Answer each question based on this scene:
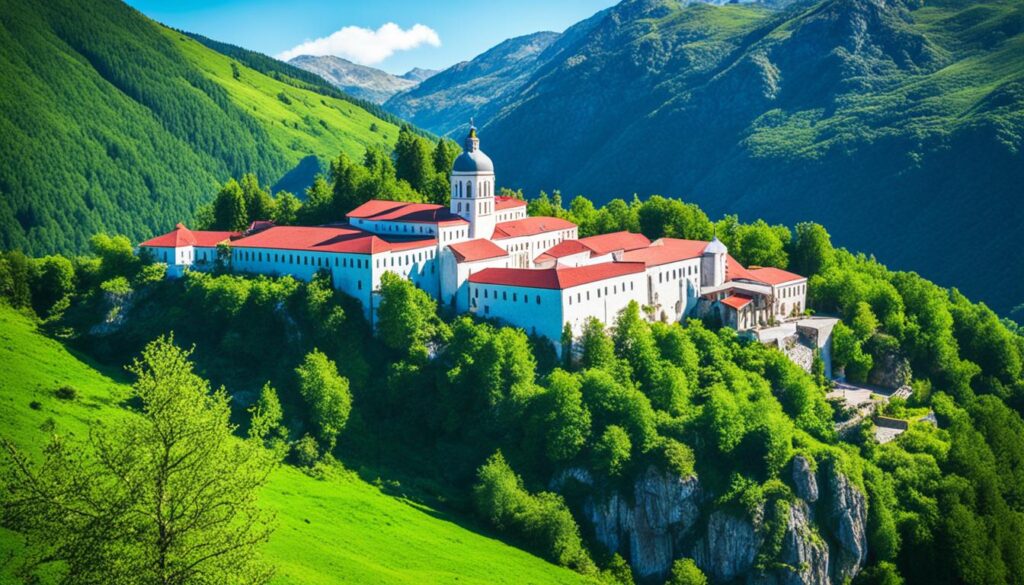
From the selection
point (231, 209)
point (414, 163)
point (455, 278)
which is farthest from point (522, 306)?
point (231, 209)

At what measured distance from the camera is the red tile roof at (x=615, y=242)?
100688 mm

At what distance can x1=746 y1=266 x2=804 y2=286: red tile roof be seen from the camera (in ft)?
329

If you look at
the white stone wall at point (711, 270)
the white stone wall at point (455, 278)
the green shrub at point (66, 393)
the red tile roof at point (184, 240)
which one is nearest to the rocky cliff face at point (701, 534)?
the white stone wall at point (455, 278)

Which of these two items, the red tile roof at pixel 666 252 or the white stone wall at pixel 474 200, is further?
the white stone wall at pixel 474 200

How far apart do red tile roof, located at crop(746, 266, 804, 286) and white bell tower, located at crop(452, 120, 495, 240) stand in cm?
2783

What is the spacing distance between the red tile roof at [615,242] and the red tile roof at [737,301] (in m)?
11.0

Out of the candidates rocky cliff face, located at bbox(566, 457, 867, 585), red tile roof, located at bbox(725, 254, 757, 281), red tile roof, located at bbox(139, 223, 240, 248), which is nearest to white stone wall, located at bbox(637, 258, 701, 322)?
red tile roof, located at bbox(725, 254, 757, 281)

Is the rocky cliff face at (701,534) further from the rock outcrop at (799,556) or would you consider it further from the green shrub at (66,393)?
the green shrub at (66,393)

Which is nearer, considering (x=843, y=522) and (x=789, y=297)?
(x=843, y=522)

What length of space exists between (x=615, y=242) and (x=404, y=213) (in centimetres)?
2272

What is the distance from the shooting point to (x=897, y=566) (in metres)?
81.4

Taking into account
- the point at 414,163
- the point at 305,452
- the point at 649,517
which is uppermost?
the point at 414,163

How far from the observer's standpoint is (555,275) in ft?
278

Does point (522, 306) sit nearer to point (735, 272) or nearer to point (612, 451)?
point (612, 451)
